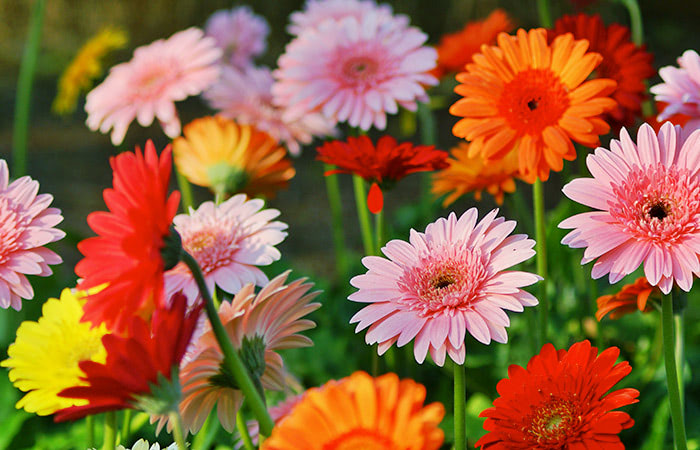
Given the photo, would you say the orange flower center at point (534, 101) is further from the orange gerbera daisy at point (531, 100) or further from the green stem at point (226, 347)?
the green stem at point (226, 347)

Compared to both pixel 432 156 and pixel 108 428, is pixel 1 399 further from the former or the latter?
pixel 432 156

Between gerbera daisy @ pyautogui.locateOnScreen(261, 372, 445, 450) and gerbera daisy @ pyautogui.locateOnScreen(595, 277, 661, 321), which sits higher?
gerbera daisy @ pyautogui.locateOnScreen(595, 277, 661, 321)

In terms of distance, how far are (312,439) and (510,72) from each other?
1.26ft

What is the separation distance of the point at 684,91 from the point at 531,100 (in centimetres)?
12

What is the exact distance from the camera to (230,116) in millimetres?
1104

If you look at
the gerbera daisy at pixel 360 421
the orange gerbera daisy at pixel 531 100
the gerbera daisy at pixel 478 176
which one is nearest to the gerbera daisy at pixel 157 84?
the gerbera daisy at pixel 478 176

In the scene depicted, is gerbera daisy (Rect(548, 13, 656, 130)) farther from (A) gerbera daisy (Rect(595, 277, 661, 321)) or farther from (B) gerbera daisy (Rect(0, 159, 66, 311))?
(B) gerbera daisy (Rect(0, 159, 66, 311))

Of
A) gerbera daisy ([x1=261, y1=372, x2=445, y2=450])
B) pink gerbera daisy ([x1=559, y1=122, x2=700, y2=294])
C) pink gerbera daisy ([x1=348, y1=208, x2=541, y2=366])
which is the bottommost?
gerbera daisy ([x1=261, y1=372, x2=445, y2=450])

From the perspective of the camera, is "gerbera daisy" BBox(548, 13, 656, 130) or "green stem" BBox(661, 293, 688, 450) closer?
"green stem" BBox(661, 293, 688, 450)

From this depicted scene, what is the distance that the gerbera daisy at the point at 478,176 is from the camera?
773 mm

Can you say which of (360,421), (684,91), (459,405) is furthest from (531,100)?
(360,421)

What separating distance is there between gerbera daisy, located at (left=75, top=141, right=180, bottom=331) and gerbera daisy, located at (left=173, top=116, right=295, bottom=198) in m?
0.48

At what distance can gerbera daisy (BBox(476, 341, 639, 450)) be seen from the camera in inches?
18.4

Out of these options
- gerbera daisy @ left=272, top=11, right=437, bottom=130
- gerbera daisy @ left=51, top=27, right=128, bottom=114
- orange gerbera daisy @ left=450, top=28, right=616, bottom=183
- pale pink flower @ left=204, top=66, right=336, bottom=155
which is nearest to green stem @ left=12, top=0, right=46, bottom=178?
gerbera daisy @ left=51, top=27, right=128, bottom=114
